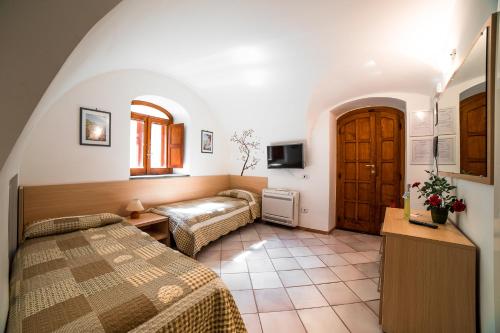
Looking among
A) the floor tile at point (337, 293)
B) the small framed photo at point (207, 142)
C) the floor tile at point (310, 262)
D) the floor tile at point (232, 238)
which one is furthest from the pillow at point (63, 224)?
the floor tile at point (337, 293)

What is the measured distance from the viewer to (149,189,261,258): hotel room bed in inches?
104

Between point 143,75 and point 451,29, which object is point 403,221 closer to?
point 451,29

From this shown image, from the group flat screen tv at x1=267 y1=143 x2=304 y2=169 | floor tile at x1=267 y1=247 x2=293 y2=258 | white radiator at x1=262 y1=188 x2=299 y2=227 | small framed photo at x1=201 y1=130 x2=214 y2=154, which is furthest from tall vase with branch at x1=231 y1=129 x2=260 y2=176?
floor tile at x1=267 y1=247 x2=293 y2=258

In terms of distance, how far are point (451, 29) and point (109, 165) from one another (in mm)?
4136

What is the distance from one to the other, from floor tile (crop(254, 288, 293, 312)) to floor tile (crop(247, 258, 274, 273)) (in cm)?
38

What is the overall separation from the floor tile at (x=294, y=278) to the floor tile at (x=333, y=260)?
0.45 m

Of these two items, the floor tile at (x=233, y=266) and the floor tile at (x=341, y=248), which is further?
the floor tile at (x=341, y=248)

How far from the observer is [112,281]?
49.6 inches

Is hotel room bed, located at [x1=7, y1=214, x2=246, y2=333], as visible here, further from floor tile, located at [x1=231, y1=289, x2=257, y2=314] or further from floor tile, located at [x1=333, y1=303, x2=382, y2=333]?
floor tile, located at [x1=333, y1=303, x2=382, y2=333]

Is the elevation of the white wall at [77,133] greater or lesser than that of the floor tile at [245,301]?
greater

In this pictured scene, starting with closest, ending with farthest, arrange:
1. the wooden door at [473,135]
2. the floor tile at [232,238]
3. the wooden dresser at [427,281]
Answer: the wooden door at [473,135], the wooden dresser at [427,281], the floor tile at [232,238]

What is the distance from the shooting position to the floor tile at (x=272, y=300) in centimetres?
180

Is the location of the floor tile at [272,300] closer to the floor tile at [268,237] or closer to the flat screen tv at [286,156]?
the floor tile at [268,237]

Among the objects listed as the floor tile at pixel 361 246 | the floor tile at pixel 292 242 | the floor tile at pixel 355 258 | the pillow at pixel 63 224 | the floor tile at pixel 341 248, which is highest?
the pillow at pixel 63 224
